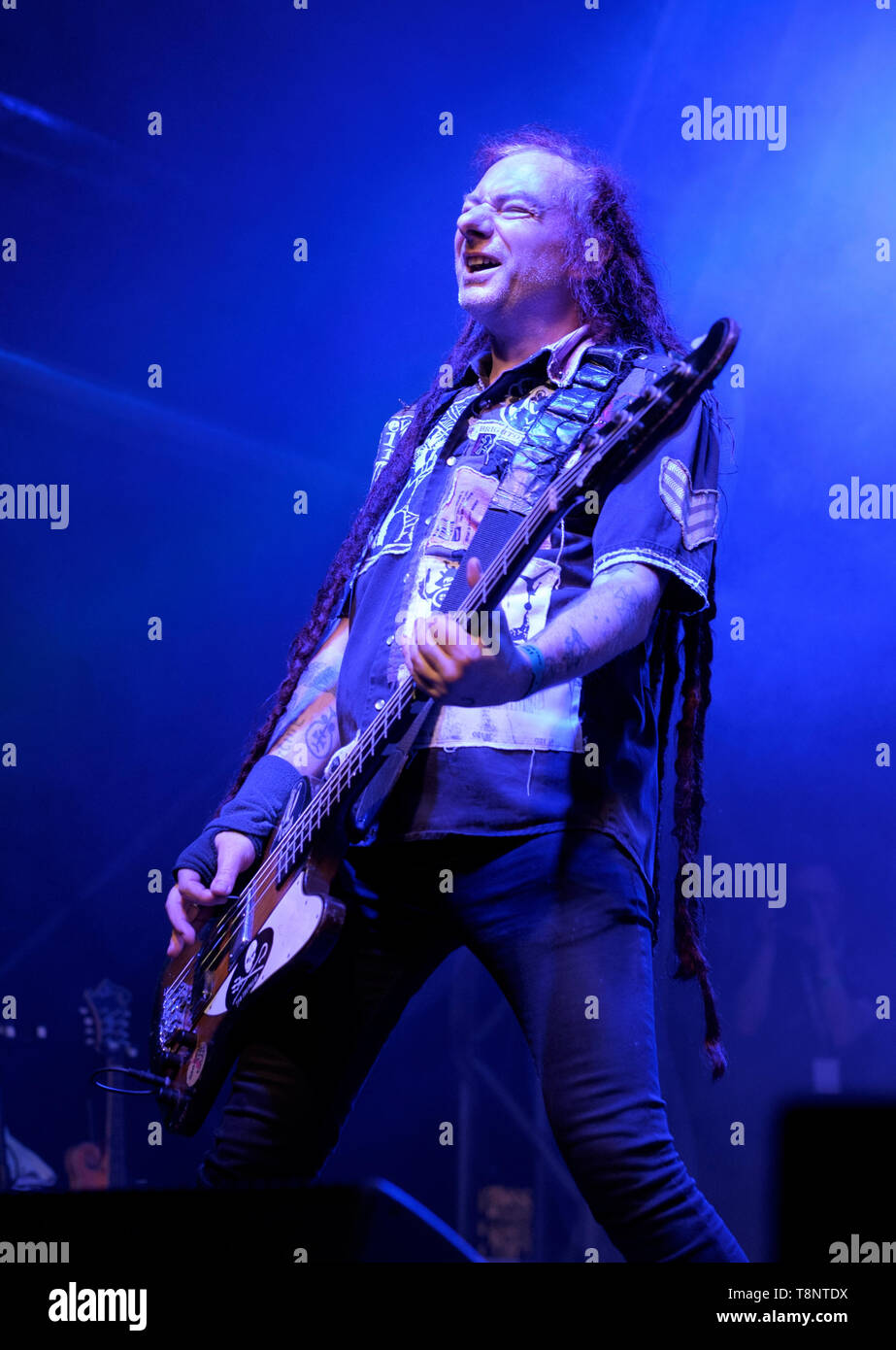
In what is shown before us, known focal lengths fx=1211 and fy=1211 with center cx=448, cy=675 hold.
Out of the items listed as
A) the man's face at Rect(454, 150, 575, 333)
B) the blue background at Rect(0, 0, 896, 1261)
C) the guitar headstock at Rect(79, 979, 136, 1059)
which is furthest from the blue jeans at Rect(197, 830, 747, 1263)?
the man's face at Rect(454, 150, 575, 333)

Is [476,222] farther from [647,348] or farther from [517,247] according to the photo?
[647,348]

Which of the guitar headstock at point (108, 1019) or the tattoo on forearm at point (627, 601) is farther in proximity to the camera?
the guitar headstock at point (108, 1019)

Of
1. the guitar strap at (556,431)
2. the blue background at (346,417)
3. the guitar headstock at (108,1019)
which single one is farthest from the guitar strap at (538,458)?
the guitar headstock at (108,1019)

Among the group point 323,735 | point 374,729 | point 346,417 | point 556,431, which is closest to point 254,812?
point 323,735

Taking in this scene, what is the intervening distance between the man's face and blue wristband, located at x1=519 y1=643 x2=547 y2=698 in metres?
0.69

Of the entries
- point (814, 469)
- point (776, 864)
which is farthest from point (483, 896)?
point (814, 469)

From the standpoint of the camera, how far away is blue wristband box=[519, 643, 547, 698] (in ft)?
4.69

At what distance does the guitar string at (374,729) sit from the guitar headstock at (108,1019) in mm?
408

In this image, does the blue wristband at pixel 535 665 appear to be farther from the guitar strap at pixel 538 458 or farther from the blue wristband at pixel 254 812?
the blue wristband at pixel 254 812

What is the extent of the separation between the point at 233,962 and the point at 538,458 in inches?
33.7

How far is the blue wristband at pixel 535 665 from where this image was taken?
1.43 meters

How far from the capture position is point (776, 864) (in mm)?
2189
